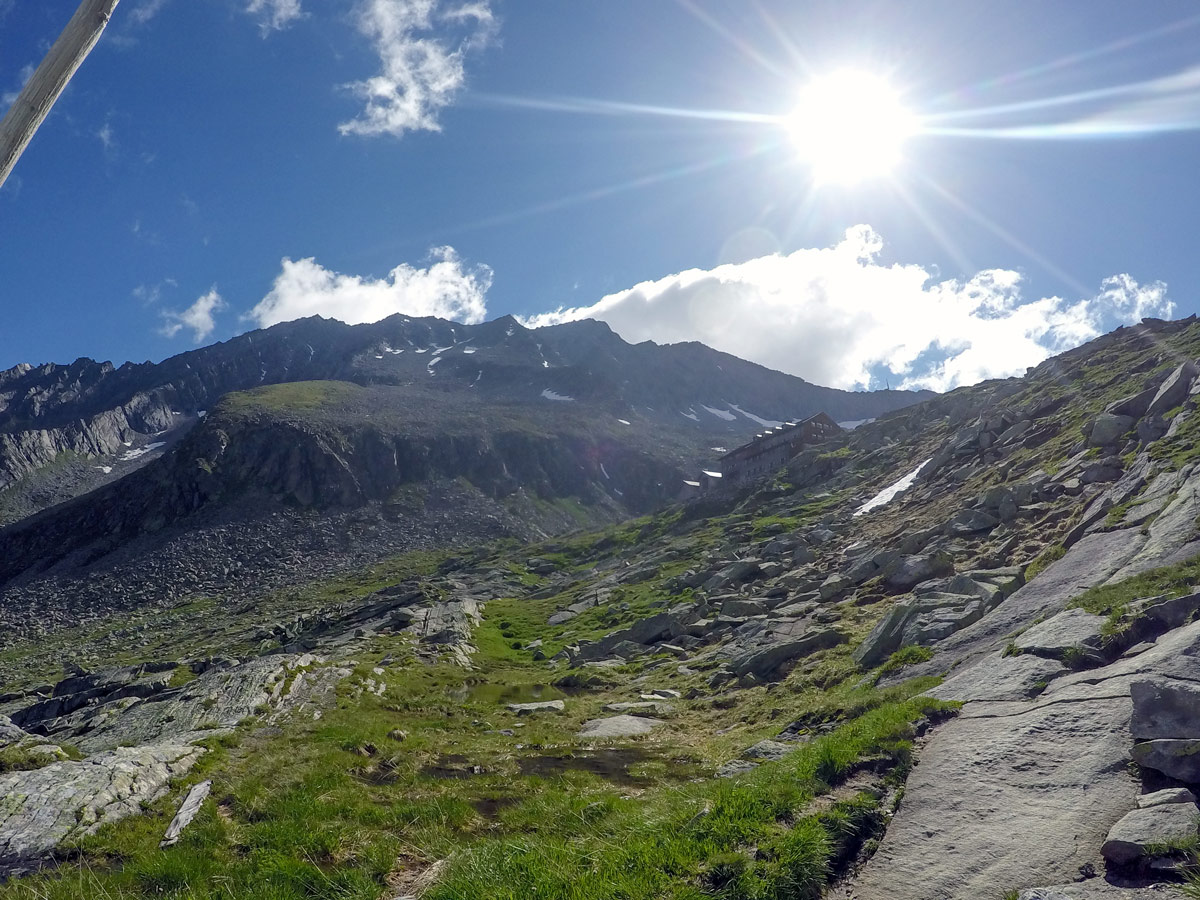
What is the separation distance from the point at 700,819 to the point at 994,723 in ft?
18.4

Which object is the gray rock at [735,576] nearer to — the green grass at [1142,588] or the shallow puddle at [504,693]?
the shallow puddle at [504,693]

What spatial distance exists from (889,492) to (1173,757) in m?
52.0

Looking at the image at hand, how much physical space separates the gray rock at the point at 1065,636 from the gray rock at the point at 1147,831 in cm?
590

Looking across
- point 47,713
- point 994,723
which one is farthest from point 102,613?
point 994,723

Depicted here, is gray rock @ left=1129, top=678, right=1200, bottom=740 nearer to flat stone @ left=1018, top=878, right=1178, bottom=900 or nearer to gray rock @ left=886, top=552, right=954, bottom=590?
flat stone @ left=1018, top=878, right=1178, bottom=900

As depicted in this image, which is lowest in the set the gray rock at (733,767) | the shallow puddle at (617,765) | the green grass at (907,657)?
the shallow puddle at (617,765)

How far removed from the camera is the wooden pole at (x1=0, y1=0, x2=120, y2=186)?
432 cm

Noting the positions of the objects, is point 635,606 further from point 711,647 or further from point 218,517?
point 218,517

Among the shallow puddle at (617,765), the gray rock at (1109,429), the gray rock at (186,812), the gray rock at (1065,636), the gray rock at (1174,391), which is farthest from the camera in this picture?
the gray rock at (1109,429)

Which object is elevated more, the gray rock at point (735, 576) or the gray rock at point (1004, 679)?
the gray rock at point (1004, 679)

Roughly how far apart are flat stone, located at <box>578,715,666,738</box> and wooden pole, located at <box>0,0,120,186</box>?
20.8 metres

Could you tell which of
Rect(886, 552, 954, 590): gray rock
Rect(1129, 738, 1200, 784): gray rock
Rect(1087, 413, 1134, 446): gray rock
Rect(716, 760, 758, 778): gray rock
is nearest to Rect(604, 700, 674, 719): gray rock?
Rect(716, 760, 758, 778): gray rock

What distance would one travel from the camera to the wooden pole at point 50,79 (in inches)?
170

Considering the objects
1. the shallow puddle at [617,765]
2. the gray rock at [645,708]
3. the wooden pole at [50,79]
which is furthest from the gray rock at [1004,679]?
the wooden pole at [50,79]
